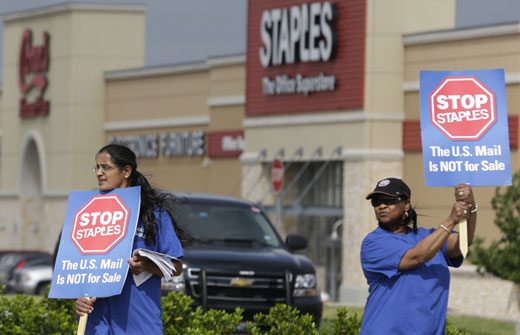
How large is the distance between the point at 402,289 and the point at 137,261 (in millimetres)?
1488

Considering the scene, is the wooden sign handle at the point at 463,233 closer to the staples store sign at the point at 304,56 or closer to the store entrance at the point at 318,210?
the staples store sign at the point at 304,56

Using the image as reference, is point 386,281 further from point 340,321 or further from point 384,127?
point 384,127

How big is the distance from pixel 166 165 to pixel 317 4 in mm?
10998

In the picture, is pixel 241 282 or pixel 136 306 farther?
pixel 241 282

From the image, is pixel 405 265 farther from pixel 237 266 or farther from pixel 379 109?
pixel 379 109

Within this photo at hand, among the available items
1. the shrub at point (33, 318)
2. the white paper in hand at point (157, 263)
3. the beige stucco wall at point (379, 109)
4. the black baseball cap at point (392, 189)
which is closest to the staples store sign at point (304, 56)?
the beige stucco wall at point (379, 109)

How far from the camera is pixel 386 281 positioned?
291 inches

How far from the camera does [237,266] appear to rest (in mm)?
14531

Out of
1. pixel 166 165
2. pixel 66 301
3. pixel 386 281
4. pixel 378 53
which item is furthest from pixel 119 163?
pixel 166 165

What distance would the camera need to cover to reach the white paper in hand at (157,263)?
738 cm

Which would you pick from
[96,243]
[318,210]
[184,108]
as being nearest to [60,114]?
[184,108]

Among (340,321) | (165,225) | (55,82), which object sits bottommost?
(340,321)

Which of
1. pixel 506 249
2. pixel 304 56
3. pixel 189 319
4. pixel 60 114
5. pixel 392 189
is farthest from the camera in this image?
pixel 60 114

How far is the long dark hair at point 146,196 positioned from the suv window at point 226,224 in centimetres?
706
